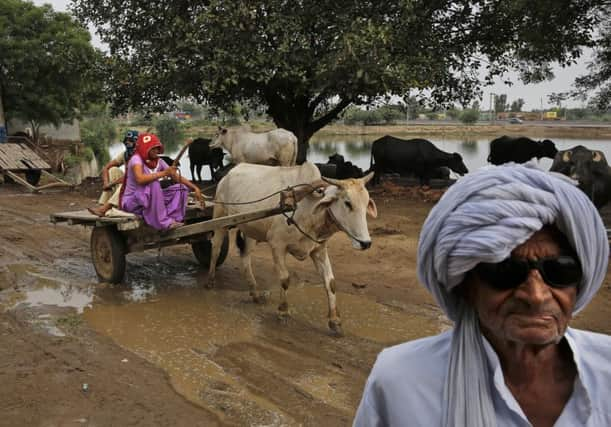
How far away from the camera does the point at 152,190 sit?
7223 millimetres

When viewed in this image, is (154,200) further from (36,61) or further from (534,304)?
(36,61)

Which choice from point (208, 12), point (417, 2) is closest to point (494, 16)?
point (417, 2)

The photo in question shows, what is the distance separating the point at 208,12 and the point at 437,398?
41.9ft

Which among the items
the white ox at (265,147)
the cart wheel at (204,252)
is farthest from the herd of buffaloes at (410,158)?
the cart wheel at (204,252)

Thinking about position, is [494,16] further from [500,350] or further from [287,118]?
[500,350]

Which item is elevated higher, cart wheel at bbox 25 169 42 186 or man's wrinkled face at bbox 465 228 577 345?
man's wrinkled face at bbox 465 228 577 345

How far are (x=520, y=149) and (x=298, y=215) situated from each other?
1348 centimetres

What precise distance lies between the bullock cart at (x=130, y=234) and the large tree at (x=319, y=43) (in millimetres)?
5726

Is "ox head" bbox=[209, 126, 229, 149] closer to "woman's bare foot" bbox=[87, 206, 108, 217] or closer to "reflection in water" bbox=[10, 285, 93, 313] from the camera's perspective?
"reflection in water" bbox=[10, 285, 93, 313]

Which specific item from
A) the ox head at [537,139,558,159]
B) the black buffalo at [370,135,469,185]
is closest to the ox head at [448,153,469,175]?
the black buffalo at [370,135,469,185]

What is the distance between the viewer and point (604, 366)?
1.50m

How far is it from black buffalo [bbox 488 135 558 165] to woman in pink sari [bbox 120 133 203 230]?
1264 centimetres

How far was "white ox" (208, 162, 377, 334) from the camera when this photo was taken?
595cm

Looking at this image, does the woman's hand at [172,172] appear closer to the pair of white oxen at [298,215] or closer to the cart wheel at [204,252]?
the pair of white oxen at [298,215]
